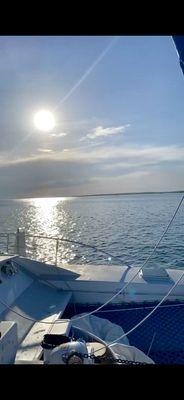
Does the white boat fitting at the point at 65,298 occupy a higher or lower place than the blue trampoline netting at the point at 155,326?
higher

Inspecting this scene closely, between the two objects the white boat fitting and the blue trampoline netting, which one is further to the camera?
the blue trampoline netting

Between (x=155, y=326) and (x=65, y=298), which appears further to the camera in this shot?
(x=65, y=298)

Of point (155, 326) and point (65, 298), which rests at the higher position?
point (65, 298)

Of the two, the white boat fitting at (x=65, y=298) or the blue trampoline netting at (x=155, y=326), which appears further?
the blue trampoline netting at (x=155, y=326)

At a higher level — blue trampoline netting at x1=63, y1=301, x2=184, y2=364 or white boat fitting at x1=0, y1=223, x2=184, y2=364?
white boat fitting at x1=0, y1=223, x2=184, y2=364
